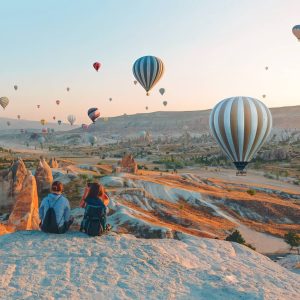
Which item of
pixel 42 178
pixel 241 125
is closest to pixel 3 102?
pixel 42 178

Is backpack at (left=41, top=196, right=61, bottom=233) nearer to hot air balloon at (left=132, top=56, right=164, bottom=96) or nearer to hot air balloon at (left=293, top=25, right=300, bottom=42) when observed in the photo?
hot air balloon at (left=132, top=56, right=164, bottom=96)

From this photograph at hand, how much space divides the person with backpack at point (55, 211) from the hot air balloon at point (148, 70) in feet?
146

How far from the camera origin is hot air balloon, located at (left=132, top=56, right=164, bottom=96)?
5347 centimetres

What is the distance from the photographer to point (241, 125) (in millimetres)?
28719

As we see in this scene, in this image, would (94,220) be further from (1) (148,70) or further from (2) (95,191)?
(1) (148,70)

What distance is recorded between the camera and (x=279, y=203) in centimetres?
3800

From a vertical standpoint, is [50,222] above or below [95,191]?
below

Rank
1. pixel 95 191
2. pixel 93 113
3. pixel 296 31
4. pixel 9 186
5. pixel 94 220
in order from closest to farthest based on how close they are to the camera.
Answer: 1. pixel 95 191
2. pixel 94 220
3. pixel 9 186
4. pixel 296 31
5. pixel 93 113

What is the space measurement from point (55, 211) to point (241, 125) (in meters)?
20.7

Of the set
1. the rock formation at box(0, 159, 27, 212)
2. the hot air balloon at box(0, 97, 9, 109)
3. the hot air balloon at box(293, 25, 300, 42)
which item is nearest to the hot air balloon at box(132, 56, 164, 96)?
the hot air balloon at box(293, 25, 300, 42)

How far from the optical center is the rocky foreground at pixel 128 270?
304 inches

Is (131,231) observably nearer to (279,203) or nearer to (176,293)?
(176,293)

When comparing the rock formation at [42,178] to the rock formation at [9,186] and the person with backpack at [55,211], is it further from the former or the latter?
the person with backpack at [55,211]

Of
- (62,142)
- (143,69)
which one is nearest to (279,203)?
(143,69)
